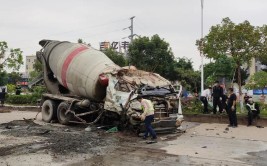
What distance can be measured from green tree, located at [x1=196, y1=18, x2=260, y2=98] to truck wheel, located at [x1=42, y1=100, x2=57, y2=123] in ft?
24.2

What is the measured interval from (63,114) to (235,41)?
26.6ft

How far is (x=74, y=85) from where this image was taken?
47.8 ft

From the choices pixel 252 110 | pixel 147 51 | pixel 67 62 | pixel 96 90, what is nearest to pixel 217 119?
pixel 252 110

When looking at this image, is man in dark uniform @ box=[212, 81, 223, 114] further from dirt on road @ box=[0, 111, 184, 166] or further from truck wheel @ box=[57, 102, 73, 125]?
truck wheel @ box=[57, 102, 73, 125]

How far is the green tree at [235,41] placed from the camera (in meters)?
16.3

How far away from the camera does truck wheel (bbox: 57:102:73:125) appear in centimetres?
1448

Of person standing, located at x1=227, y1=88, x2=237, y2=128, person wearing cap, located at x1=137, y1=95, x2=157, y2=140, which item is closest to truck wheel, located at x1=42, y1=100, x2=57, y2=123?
person wearing cap, located at x1=137, y1=95, x2=157, y2=140

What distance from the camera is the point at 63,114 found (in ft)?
48.4

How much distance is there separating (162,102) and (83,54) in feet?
13.8

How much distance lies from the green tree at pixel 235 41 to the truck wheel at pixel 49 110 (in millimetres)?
7390

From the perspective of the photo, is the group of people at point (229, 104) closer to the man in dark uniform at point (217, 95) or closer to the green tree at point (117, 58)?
the man in dark uniform at point (217, 95)

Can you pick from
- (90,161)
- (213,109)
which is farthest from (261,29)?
(90,161)

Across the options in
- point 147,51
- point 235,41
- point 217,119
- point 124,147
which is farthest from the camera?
point 147,51

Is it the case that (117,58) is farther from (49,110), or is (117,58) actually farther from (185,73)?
(49,110)
